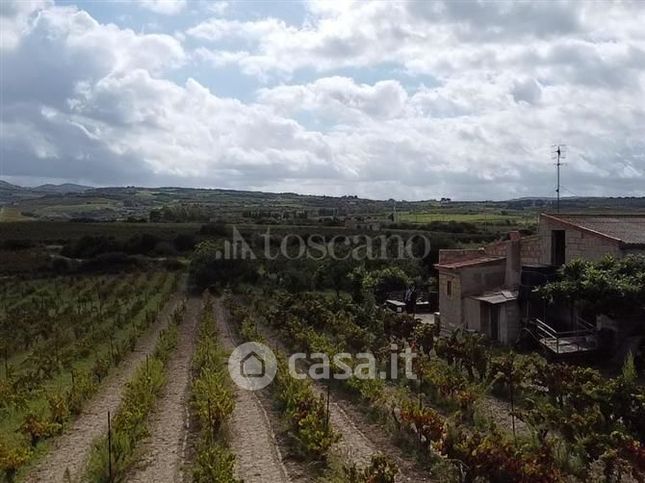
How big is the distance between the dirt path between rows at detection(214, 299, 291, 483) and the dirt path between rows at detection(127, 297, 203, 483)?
0.86 meters

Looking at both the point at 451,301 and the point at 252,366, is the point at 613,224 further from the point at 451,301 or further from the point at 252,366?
the point at 252,366

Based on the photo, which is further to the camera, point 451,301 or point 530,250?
point 451,301

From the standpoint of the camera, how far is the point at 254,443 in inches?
428

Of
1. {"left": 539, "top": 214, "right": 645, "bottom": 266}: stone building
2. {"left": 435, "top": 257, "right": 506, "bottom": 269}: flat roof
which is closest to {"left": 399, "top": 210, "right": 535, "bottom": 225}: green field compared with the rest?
{"left": 435, "top": 257, "right": 506, "bottom": 269}: flat roof

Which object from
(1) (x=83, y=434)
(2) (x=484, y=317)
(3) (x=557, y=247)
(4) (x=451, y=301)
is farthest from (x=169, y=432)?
(3) (x=557, y=247)

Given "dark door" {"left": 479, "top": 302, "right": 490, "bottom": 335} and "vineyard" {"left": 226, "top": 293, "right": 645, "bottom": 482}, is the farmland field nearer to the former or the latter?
"vineyard" {"left": 226, "top": 293, "right": 645, "bottom": 482}

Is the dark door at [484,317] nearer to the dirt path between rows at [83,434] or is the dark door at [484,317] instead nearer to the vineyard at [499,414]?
the vineyard at [499,414]

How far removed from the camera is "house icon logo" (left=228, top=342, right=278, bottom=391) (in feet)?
49.6

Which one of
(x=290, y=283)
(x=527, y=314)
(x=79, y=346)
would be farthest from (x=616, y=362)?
(x=290, y=283)

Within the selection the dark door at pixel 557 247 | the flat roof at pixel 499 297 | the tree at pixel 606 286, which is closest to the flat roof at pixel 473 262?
the flat roof at pixel 499 297

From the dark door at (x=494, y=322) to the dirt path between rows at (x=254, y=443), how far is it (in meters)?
9.40

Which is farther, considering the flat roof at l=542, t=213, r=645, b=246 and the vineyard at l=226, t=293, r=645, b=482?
the flat roof at l=542, t=213, r=645, b=246

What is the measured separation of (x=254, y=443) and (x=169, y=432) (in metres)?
1.65

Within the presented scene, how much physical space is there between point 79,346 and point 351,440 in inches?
450
